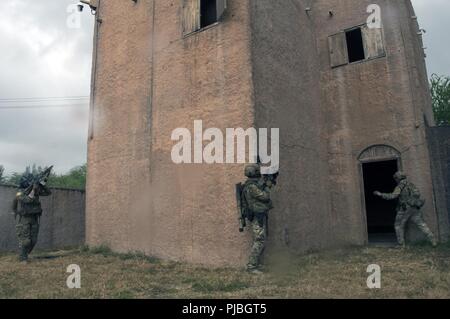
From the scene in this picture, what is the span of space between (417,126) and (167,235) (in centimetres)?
671

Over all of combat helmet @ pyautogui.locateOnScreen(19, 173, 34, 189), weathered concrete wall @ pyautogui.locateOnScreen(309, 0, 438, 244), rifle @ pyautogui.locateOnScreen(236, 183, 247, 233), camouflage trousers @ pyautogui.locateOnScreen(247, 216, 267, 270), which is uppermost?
weathered concrete wall @ pyautogui.locateOnScreen(309, 0, 438, 244)

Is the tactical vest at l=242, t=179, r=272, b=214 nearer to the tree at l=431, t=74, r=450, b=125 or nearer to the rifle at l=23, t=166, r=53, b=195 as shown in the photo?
the rifle at l=23, t=166, r=53, b=195

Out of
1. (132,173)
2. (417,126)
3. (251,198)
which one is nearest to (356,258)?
(251,198)

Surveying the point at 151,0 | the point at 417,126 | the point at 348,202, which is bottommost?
the point at 348,202

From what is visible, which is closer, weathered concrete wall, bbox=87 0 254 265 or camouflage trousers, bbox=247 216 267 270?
camouflage trousers, bbox=247 216 267 270

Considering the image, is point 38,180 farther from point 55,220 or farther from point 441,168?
point 441,168

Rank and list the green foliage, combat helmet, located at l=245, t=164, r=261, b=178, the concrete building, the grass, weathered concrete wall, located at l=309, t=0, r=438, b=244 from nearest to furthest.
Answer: the grass, combat helmet, located at l=245, t=164, r=261, b=178, the concrete building, weathered concrete wall, located at l=309, t=0, r=438, b=244, the green foliage

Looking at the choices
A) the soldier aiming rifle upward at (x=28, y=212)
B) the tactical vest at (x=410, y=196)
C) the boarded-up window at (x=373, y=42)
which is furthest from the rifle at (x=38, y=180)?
the boarded-up window at (x=373, y=42)

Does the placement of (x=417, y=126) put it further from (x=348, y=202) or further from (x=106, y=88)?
(x=106, y=88)

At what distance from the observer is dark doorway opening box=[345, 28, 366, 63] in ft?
35.6

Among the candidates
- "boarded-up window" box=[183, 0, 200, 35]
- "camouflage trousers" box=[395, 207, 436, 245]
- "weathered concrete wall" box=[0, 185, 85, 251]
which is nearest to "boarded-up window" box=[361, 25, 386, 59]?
"camouflage trousers" box=[395, 207, 436, 245]

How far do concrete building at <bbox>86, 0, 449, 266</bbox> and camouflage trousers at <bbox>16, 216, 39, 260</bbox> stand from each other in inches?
60.8

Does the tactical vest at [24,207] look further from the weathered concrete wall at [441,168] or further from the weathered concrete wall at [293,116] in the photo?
the weathered concrete wall at [441,168]

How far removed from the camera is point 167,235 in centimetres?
802
